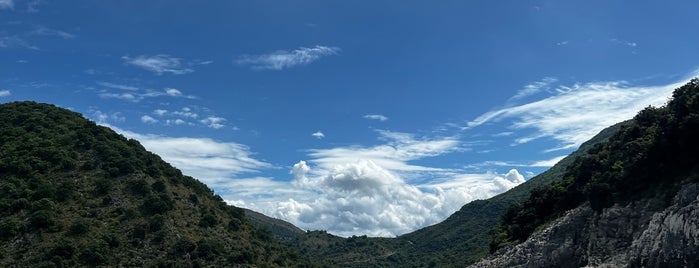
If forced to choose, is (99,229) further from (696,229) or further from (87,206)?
(696,229)

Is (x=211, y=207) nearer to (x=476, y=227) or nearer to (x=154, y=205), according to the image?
(x=154, y=205)

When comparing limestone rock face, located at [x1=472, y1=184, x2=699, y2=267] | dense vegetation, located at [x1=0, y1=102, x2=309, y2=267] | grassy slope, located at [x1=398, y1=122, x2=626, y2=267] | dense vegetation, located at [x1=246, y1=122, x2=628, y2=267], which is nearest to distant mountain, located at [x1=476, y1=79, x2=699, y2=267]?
limestone rock face, located at [x1=472, y1=184, x2=699, y2=267]

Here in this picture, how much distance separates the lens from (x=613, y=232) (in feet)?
134

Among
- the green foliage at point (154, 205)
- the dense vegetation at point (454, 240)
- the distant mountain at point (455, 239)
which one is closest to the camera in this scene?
the green foliage at point (154, 205)

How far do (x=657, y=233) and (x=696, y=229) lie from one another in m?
3.81

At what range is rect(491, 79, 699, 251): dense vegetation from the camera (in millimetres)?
39188

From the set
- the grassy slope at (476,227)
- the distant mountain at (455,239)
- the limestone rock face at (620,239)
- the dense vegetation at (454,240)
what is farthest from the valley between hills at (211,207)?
the distant mountain at (455,239)

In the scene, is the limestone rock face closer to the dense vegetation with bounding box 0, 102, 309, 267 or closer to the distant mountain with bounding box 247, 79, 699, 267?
the distant mountain with bounding box 247, 79, 699, 267

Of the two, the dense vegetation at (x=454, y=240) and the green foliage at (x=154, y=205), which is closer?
the green foliage at (x=154, y=205)

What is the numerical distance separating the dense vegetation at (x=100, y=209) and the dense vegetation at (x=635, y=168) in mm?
40566

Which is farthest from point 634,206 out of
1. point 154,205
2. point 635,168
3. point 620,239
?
point 154,205

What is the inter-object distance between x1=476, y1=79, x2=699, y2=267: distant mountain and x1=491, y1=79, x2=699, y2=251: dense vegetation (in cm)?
8

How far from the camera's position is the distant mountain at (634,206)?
33.7 m

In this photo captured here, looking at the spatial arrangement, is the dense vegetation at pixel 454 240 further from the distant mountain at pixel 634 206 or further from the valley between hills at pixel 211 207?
the distant mountain at pixel 634 206
